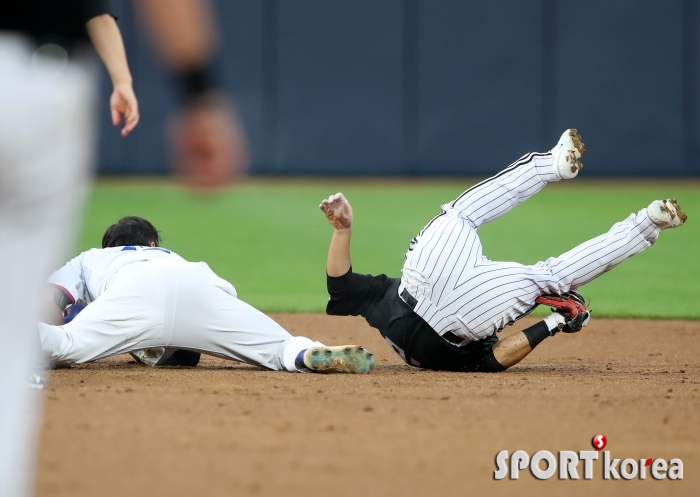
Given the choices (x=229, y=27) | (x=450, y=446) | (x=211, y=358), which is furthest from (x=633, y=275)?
(x=229, y=27)

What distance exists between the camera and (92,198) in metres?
14.3

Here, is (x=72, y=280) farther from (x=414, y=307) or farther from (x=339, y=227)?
(x=414, y=307)

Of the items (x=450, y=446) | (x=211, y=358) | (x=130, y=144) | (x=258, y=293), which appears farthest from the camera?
(x=130, y=144)

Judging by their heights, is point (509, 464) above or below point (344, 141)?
below

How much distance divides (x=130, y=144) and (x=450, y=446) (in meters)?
14.8

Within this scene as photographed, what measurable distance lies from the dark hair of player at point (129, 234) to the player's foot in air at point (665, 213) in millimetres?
2250

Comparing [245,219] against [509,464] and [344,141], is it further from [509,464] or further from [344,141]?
[509,464]

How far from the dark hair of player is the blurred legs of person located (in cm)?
293

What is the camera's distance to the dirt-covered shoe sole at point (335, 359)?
4191 mm

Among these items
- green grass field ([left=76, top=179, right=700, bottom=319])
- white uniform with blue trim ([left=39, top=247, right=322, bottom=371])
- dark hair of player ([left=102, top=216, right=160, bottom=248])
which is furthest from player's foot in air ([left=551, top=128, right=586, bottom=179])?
green grass field ([left=76, top=179, right=700, bottom=319])

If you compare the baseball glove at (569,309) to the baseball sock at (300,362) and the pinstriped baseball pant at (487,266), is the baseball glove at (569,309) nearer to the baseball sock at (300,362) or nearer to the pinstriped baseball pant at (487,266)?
the pinstriped baseball pant at (487,266)

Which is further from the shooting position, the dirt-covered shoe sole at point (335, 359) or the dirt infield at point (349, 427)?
the dirt-covered shoe sole at point (335, 359)

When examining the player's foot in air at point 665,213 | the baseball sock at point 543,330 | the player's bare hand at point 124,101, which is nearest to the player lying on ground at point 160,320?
the baseball sock at point 543,330

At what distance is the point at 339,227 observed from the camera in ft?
14.0
